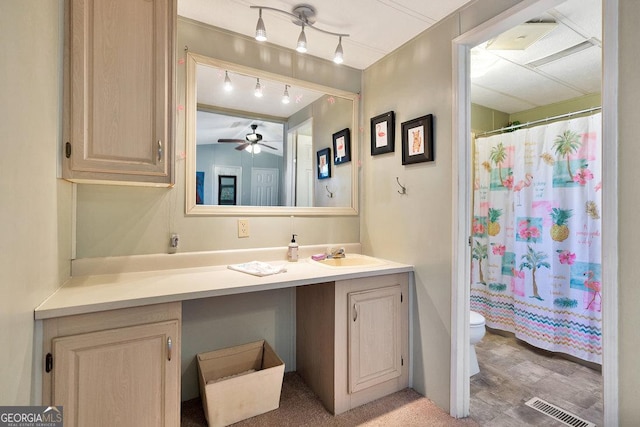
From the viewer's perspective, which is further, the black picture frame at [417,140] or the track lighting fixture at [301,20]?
the black picture frame at [417,140]

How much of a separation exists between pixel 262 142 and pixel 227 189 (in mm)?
420

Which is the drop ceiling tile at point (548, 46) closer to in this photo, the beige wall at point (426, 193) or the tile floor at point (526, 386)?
the beige wall at point (426, 193)

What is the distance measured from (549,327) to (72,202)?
11.3ft

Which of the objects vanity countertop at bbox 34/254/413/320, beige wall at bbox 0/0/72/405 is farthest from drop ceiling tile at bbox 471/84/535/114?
beige wall at bbox 0/0/72/405

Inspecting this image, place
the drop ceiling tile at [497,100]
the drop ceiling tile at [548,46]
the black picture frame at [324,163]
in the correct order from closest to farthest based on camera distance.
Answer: the drop ceiling tile at [548,46]
the black picture frame at [324,163]
the drop ceiling tile at [497,100]

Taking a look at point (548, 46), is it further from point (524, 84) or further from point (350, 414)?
point (350, 414)

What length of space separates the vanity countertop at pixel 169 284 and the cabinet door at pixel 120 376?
12 centimetres

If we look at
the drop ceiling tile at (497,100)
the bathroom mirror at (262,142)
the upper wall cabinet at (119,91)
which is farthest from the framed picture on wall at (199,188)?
the drop ceiling tile at (497,100)

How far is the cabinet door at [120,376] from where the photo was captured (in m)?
1.11

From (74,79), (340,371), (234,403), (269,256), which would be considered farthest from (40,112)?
(340,371)

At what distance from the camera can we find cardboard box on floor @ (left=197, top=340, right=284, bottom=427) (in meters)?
1.60

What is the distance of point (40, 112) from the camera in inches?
40.9

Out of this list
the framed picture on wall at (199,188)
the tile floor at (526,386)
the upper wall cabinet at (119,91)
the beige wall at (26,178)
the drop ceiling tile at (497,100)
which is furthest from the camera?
the drop ceiling tile at (497,100)

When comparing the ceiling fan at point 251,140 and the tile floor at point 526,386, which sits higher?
the ceiling fan at point 251,140
